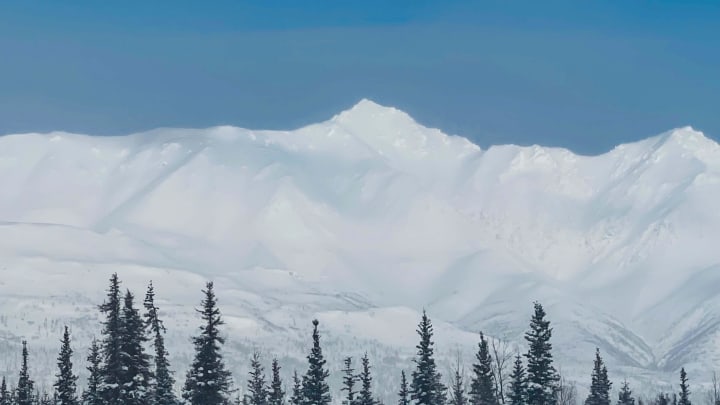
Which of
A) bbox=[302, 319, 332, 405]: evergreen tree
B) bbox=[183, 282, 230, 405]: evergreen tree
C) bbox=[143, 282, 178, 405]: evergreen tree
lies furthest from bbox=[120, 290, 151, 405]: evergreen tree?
bbox=[302, 319, 332, 405]: evergreen tree

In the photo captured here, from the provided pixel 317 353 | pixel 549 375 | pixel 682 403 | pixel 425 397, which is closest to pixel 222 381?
pixel 317 353

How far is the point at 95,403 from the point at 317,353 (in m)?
15.7

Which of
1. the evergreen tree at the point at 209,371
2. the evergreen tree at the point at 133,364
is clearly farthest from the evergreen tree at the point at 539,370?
the evergreen tree at the point at 133,364

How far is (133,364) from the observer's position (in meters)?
78.1

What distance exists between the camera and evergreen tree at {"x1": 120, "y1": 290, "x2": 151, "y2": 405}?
7744 centimetres

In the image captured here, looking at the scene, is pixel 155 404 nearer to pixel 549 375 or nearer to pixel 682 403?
pixel 549 375

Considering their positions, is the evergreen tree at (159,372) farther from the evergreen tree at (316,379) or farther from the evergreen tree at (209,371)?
the evergreen tree at (316,379)

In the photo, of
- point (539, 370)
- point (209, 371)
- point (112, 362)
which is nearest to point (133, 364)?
point (112, 362)

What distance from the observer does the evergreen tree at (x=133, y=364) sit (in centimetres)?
7744

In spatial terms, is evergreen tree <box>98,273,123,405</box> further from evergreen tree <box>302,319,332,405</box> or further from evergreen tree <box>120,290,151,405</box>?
evergreen tree <box>302,319,332,405</box>

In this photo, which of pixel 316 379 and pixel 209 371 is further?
pixel 316 379

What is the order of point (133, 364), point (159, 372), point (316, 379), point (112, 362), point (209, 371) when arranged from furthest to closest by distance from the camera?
1. point (159, 372)
2. point (316, 379)
3. point (209, 371)
4. point (133, 364)
5. point (112, 362)

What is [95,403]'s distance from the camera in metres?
A: 80.0

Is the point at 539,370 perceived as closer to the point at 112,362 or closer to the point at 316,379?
the point at 316,379
